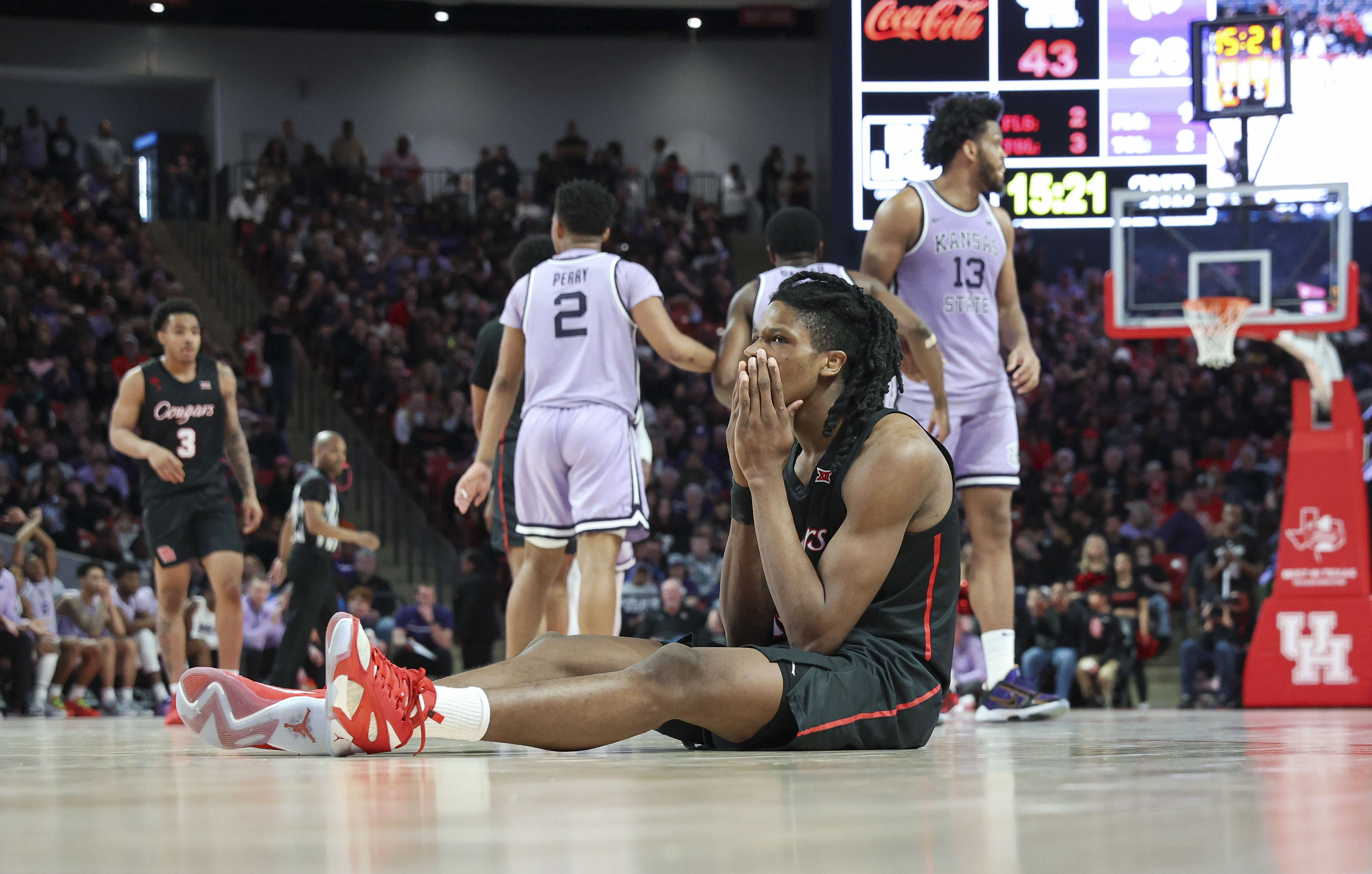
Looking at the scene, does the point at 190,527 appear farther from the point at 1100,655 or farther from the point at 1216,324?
the point at 1100,655

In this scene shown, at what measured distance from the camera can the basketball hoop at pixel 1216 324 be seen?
30.3 feet

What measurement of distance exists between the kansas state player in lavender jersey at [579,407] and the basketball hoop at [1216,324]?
4989 millimetres

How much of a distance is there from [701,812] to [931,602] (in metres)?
1.42

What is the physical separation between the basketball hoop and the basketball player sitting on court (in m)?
6.44

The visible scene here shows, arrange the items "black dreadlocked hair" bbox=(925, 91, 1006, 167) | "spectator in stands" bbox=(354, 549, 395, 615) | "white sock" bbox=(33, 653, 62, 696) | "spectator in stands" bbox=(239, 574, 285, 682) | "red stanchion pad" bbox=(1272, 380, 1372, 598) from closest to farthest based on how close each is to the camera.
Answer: "black dreadlocked hair" bbox=(925, 91, 1006, 167) < "red stanchion pad" bbox=(1272, 380, 1372, 598) < "white sock" bbox=(33, 653, 62, 696) < "spectator in stands" bbox=(239, 574, 285, 682) < "spectator in stands" bbox=(354, 549, 395, 615)

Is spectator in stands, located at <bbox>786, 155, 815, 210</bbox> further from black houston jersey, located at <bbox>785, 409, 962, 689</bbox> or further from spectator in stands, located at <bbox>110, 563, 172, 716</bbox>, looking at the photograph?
black houston jersey, located at <bbox>785, 409, 962, 689</bbox>

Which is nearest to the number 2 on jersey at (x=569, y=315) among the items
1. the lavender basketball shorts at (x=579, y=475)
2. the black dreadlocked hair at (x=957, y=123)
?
the lavender basketball shorts at (x=579, y=475)

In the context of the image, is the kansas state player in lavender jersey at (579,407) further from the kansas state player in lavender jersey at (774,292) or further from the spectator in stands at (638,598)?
the spectator in stands at (638,598)

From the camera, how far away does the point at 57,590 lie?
11.8 meters

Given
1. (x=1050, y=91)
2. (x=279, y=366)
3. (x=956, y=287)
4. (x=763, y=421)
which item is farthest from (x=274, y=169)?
(x=763, y=421)

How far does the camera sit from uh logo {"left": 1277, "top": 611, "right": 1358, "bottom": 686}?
8164mm

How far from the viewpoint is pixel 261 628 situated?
11414 millimetres

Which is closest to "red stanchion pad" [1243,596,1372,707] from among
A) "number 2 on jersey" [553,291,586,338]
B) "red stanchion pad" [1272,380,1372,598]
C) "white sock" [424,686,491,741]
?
"red stanchion pad" [1272,380,1372,598]

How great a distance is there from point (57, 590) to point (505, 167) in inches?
384
